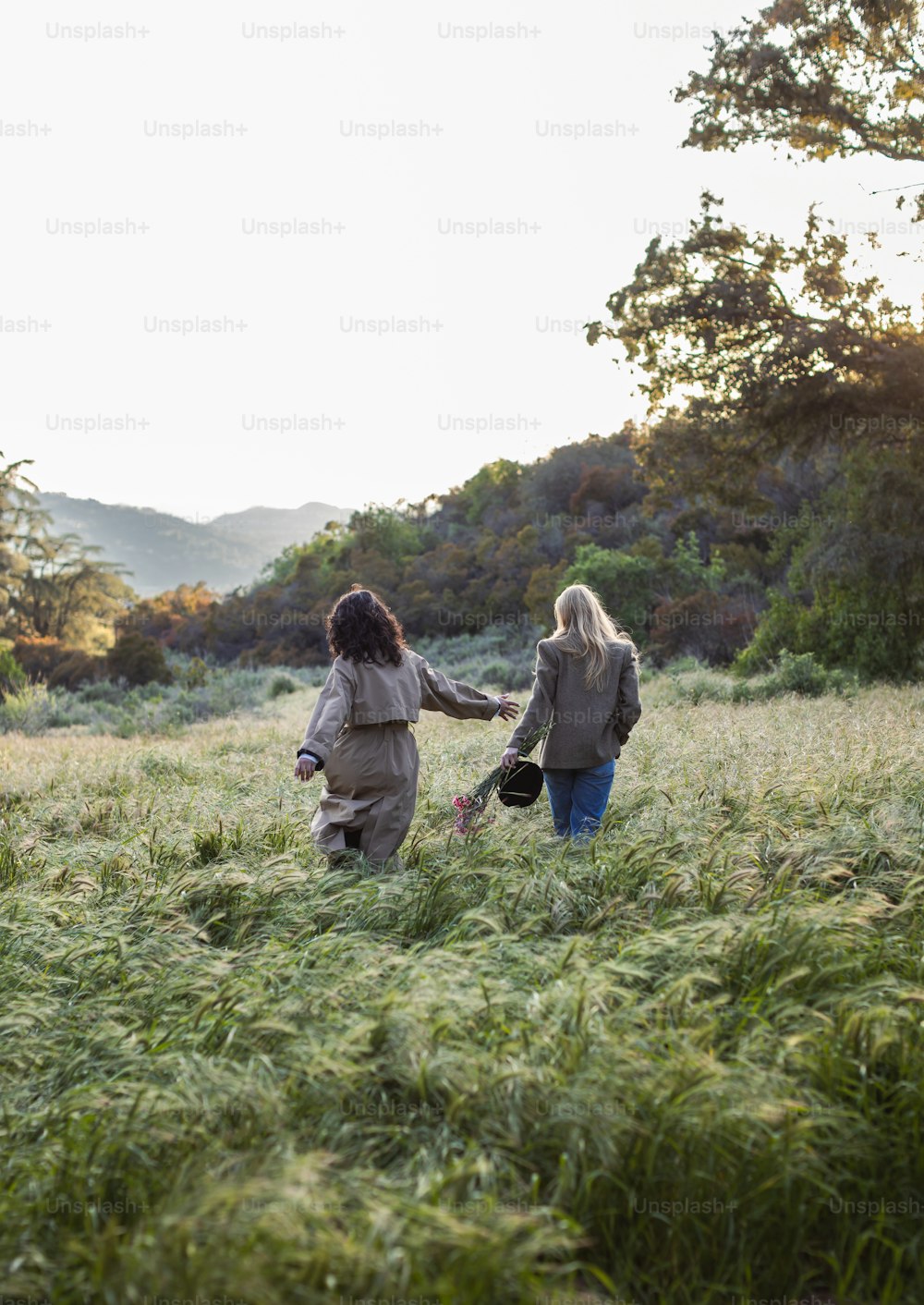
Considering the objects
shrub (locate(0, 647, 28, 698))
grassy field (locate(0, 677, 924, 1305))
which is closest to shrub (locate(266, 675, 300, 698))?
shrub (locate(0, 647, 28, 698))

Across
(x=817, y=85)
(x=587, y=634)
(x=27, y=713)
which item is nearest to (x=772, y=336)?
(x=817, y=85)

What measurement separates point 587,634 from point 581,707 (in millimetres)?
428

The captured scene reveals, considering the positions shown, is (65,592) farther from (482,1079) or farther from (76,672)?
(482,1079)

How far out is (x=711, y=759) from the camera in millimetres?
7246

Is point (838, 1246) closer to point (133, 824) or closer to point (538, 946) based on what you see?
point (538, 946)

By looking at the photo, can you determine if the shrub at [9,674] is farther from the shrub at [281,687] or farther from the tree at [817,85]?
the tree at [817,85]

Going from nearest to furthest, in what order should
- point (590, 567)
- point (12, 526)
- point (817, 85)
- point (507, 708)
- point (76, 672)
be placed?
point (507, 708)
point (817, 85)
point (590, 567)
point (76, 672)
point (12, 526)

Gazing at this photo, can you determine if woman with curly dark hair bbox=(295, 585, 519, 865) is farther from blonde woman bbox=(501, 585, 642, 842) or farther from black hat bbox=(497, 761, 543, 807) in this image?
black hat bbox=(497, 761, 543, 807)

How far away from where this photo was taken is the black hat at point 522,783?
223 inches

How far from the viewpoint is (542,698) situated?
559cm

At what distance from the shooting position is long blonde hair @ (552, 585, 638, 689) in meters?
5.58

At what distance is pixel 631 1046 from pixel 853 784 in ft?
11.6

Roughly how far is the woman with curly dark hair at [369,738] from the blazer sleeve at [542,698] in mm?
480

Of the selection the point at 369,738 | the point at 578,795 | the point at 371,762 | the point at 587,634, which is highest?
the point at 587,634
